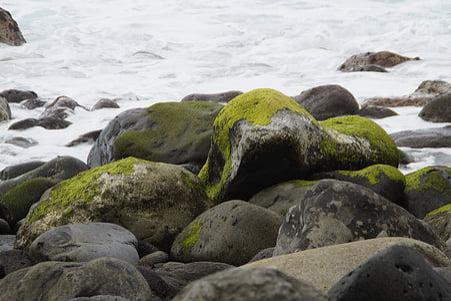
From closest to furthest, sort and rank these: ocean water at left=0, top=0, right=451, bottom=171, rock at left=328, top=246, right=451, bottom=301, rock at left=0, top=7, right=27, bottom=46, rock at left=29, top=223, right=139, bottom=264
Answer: rock at left=328, top=246, right=451, bottom=301
rock at left=29, top=223, right=139, bottom=264
ocean water at left=0, top=0, right=451, bottom=171
rock at left=0, top=7, right=27, bottom=46

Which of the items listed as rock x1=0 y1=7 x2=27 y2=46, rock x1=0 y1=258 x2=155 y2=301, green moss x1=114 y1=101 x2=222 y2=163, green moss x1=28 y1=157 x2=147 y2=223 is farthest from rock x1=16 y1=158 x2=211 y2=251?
rock x1=0 y1=7 x2=27 y2=46

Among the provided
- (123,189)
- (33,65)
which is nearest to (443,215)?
(123,189)

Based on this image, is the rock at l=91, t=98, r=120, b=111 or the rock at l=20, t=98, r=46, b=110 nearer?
the rock at l=91, t=98, r=120, b=111

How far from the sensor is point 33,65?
19.0 meters

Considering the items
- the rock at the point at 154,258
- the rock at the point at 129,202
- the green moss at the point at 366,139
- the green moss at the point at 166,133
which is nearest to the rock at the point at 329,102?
the green moss at the point at 166,133

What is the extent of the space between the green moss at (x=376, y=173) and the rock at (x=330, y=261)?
275 centimetres

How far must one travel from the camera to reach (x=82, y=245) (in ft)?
16.4

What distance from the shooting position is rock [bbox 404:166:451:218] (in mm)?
6538

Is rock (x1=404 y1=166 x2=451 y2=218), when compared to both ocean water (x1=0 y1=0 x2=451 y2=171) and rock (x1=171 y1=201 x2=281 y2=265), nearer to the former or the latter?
rock (x1=171 y1=201 x2=281 y2=265)

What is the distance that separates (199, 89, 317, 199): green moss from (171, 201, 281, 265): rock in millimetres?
1076

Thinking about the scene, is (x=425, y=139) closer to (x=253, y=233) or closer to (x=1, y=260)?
(x=253, y=233)

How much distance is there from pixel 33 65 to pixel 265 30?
7.69 meters

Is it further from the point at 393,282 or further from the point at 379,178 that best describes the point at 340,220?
the point at 379,178

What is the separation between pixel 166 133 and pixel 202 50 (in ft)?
41.9
